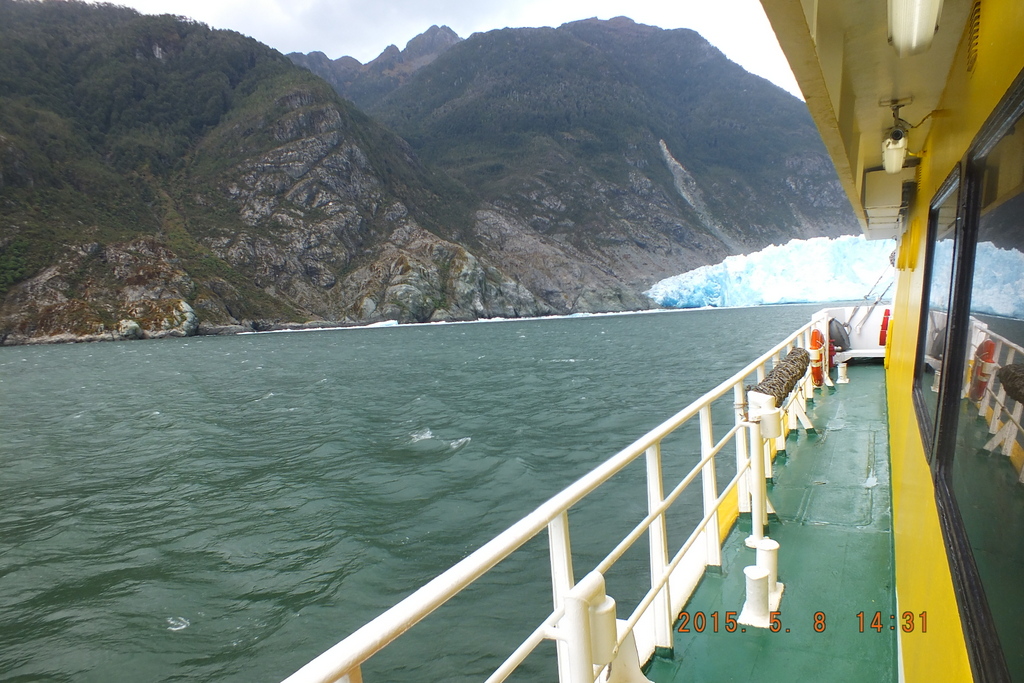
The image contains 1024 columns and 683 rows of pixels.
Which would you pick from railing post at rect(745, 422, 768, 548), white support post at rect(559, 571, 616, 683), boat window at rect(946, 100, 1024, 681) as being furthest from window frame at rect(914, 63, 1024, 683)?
railing post at rect(745, 422, 768, 548)

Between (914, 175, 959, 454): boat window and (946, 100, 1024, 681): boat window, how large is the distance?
17.3 inches

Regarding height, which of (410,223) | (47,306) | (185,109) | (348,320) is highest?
(185,109)

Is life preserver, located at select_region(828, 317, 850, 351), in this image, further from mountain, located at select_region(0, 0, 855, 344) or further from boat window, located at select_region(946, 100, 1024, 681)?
mountain, located at select_region(0, 0, 855, 344)

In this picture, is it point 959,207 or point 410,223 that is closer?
point 959,207

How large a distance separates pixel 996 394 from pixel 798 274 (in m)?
71.5

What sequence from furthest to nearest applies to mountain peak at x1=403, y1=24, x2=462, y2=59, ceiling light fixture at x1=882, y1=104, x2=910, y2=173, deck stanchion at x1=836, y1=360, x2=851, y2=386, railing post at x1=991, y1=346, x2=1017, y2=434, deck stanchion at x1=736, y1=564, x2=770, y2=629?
mountain peak at x1=403, y1=24, x2=462, y2=59
deck stanchion at x1=836, y1=360, x2=851, y2=386
ceiling light fixture at x1=882, y1=104, x2=910, y2=173
deck stanchion at x1=736, y1=564, x2=770, y2=629
railing post at x1=991, y1=346, x2=1017, y2=434

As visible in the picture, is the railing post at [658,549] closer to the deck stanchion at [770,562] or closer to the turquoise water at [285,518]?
the deck stanchion at [770,562]

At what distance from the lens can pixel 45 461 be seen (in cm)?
1165

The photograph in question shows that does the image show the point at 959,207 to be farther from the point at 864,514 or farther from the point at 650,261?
the point at 650,261

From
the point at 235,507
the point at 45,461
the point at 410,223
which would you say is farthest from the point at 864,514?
the point at 410,223

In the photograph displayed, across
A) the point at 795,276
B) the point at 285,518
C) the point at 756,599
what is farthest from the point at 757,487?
the point at 795,276

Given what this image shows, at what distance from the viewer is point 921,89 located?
2.58 m

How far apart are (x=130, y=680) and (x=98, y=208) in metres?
85.4

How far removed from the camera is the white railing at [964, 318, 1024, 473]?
99cm
